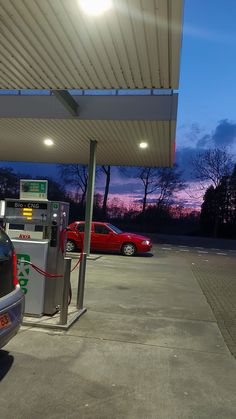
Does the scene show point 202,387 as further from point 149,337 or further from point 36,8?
point 36,8

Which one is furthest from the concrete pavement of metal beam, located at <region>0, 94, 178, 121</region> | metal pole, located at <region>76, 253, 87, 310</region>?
metal beam, located at <region>0, 94, 178, 121</region>

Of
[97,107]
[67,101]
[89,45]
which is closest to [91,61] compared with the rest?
[89,45]

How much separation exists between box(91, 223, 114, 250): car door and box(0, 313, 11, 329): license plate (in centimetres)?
1429

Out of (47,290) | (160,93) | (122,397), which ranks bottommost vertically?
(122,397)

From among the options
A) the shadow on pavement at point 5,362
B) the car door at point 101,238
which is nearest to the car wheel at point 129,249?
the car door at point 101,238

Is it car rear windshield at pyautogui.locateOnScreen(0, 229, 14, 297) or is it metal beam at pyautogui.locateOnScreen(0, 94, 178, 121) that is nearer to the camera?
car rear windshield at pyautogui.locateOnScreen(0, 229, 14, 297)

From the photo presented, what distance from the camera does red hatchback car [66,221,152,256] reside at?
708 inches

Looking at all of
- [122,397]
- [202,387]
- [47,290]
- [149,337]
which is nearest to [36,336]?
[47,290]

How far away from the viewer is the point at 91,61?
21.3ft

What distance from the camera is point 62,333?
224 inches

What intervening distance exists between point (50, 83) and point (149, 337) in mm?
4833

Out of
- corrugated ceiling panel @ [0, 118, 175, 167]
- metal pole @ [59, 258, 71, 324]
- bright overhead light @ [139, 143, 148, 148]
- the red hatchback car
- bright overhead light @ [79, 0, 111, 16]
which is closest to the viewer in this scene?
bright overhead light @ [79, 0, 111, 16]

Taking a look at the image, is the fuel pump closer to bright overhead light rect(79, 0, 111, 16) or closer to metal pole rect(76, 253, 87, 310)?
metal pole rect(76, 253, 87, 310)

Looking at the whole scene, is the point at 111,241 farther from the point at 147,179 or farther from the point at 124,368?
the point at 147,179
